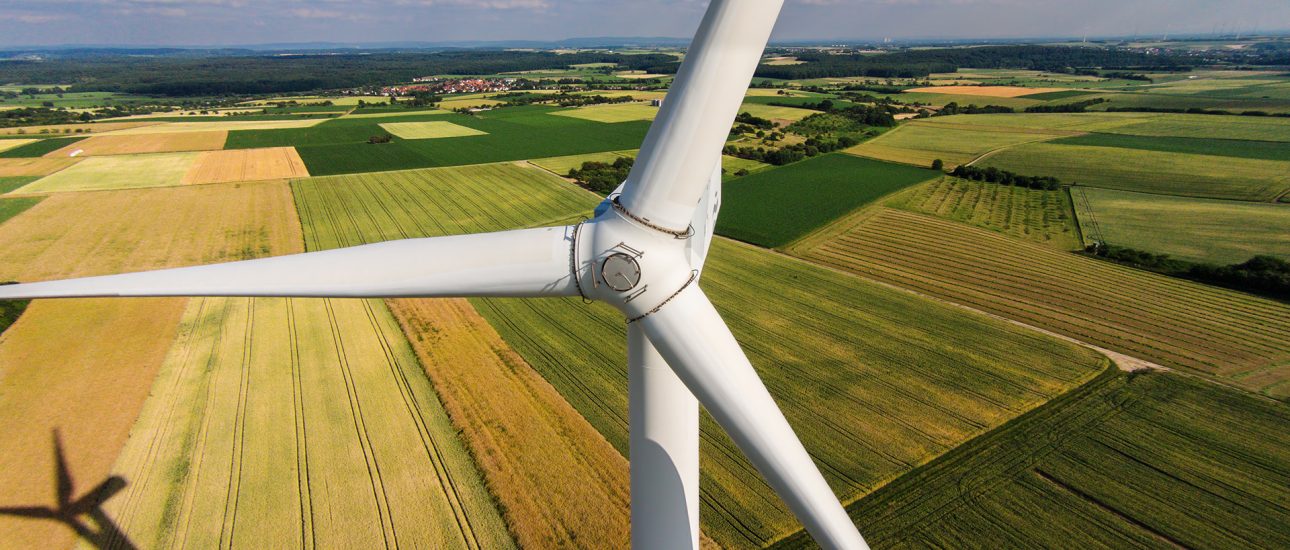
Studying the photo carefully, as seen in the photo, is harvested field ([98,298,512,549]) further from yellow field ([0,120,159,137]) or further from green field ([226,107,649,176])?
yellow field ([0,120,159,137])

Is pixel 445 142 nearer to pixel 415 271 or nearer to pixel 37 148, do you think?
pixel 37 148

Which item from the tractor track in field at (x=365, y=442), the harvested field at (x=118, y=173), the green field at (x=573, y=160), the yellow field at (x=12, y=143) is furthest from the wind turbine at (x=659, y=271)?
the yellow field at (x=12, y=143)

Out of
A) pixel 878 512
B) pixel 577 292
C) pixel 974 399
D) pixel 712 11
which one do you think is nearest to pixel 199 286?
pixel 577 292

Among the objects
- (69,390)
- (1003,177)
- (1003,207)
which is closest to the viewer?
(69,390)

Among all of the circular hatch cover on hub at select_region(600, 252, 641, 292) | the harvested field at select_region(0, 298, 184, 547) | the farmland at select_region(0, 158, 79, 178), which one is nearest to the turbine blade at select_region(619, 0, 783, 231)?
the circular hatch cover on hub at select_region(600, 252, 641, 292)

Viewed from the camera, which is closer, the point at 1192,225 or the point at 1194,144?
the point at 1192,225

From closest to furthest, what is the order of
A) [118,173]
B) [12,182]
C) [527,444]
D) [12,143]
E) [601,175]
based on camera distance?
[527,444]
[12,182]
[601,175]
[118,173]
[12,143]

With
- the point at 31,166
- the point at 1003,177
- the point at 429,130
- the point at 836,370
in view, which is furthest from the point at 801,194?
the point at 31,166

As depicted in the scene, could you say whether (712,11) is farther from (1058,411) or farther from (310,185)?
(310,185)
